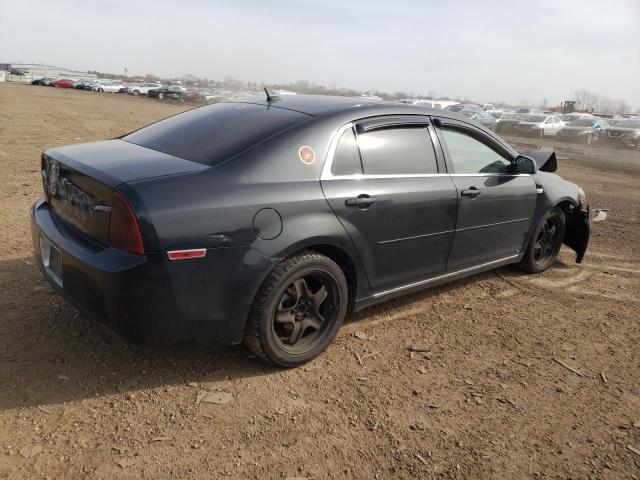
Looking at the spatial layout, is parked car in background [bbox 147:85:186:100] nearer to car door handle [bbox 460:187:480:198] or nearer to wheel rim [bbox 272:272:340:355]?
car door handle [bbox 460:187:480:198]

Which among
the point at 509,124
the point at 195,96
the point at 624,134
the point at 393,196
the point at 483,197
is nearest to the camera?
the point at 393,196

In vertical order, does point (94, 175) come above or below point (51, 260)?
above

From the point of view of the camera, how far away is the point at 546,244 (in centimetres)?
504

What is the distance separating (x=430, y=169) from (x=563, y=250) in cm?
319

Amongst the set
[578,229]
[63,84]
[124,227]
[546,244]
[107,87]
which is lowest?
[63,84]

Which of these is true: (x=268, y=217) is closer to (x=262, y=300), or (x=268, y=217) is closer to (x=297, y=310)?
(x=262, y=300)

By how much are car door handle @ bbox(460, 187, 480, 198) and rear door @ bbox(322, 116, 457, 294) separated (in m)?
0.12

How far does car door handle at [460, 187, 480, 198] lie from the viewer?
378 cm

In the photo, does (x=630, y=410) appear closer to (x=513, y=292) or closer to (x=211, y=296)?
(x=513, y=292)

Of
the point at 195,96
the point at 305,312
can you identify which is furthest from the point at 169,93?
the point at 305,312

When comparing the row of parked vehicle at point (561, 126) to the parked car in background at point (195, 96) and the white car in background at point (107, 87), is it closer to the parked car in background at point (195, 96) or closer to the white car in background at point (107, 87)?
the parked car in background at point (195, 96)

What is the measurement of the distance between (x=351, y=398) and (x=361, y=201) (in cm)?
118

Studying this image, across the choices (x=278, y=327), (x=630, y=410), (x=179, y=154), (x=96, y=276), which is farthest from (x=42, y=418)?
(x=630, y=410)

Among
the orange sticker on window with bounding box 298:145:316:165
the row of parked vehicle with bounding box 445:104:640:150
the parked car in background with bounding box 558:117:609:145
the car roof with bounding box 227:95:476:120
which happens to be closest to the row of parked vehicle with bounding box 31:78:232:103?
the row of parked vehicle with bounding box 445:104:640:150
